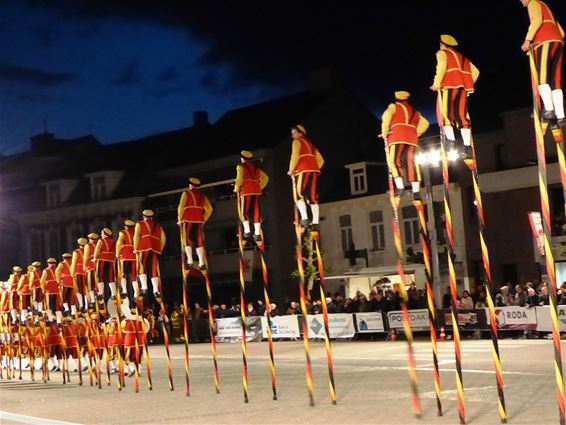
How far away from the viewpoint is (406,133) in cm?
1463

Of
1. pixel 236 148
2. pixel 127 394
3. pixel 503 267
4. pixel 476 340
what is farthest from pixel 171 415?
pixel 236 148

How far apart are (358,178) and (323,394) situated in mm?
39422

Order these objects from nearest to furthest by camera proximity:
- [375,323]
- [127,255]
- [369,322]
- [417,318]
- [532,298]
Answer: [127,255] → [532,298] → [417,318] → [375,323] → [369,322]

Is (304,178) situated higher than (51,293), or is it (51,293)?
(304,178)

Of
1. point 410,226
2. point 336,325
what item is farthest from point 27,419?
point 410,226

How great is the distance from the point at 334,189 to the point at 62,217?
87.4ft

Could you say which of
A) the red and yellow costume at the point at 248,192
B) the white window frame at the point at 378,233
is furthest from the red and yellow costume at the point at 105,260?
the white window frame at the point at 378,233

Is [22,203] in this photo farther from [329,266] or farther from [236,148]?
[329,266]

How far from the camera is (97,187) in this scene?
240ft

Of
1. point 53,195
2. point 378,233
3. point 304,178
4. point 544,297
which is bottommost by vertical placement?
point 544,297

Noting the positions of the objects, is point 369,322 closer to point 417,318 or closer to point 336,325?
point 336,325

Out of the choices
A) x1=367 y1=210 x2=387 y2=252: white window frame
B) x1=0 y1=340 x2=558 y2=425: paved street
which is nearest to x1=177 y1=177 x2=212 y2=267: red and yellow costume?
x1=0 y1=340 x2=558 y2=425: paved street

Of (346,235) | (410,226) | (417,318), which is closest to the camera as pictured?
(417,318)

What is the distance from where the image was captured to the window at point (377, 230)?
2156 inches
